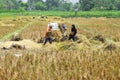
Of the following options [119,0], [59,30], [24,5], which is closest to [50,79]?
[59,30]

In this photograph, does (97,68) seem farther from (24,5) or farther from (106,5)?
(24,5)

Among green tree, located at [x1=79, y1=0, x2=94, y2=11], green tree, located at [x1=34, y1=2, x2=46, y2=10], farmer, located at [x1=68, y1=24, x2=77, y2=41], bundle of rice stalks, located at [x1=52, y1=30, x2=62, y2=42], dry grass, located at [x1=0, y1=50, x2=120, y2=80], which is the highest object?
dry grass, located at [x1=0, y1=50, x2=120, y2=80]

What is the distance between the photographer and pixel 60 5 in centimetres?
13750

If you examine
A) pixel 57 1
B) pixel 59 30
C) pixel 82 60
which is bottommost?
pixel 57 1

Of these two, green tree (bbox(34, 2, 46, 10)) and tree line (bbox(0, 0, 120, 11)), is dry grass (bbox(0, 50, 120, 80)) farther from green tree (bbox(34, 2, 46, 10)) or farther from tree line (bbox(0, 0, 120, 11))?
green tree (bbox(34, 2, 46, 10))

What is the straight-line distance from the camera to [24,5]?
125 m

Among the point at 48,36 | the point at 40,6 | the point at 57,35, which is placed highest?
the point at 48,36

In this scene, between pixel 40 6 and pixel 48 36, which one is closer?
pixel 48 36

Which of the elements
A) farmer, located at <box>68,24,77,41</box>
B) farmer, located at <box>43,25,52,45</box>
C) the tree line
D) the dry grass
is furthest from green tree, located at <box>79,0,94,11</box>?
the dry grass

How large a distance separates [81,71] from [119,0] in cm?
9154

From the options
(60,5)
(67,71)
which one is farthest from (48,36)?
(60,5)

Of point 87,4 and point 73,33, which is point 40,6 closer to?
point 87,4

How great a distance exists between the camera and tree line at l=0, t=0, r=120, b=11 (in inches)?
3784

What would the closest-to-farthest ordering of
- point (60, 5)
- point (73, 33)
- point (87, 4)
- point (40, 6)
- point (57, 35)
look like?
1. point (73, 33)
2. point (57, 35)
3. point (87, 4)
4. point (40, 6)
5. point (60, 5)
